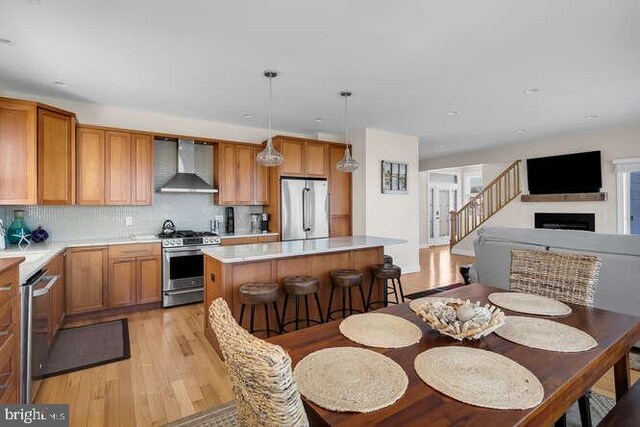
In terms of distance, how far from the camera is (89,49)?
2705 millimetres

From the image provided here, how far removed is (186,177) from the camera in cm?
462

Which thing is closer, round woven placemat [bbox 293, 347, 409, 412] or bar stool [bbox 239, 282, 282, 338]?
round woven placemat [bbox 293, 347, 409, 412]

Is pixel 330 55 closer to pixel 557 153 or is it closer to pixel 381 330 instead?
pixel 381 330

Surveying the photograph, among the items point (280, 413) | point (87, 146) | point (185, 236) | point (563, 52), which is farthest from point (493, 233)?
point (87, 146)

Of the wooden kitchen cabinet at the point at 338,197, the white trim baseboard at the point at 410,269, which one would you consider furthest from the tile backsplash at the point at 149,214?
the white trim baseboard at the point at 410,269

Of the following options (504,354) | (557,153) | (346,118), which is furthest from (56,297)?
(557,153)

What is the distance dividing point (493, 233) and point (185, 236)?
12.7 feet

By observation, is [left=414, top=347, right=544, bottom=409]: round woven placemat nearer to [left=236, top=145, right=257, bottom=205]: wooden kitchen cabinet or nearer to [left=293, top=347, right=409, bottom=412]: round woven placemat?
[left=293, top=347, right=409, bottom=412]: round woven placemat

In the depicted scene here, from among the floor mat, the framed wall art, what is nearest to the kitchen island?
the floor mat

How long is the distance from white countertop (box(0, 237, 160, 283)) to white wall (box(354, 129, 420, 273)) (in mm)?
3240

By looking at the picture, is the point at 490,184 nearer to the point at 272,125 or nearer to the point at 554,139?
the point at 554,139

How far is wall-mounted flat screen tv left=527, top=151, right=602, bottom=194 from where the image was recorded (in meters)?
6.02

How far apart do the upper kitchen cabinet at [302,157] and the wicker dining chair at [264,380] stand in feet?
14.1

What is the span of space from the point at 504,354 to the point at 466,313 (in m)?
0.21
